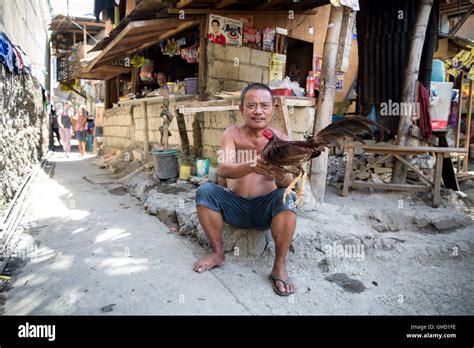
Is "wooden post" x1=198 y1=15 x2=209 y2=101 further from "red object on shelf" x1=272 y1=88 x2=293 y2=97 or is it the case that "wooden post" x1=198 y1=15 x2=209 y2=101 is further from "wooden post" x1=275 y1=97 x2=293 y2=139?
"wooden post" x1=275 y1=97 x2=293 y2=139

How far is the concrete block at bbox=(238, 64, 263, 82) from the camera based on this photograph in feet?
Result: 19.9

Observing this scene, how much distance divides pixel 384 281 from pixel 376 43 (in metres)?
3.73

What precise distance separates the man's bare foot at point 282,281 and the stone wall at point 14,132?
13.0 ft

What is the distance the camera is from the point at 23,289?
8.09ft

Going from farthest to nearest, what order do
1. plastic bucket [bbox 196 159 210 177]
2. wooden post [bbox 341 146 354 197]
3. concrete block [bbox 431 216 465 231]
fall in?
plastic bucket [bbox 196 159 210 177] → wooden post [bbox 341 146 354 197] → concrete block [bbox 431 216 465 231]

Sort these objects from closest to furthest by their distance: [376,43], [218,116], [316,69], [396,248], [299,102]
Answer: [396,248]
[299,102]
[376,43]
[218,116]
[316,69]

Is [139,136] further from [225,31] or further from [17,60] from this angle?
[225,31]

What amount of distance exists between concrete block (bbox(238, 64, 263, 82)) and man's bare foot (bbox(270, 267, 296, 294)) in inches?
175

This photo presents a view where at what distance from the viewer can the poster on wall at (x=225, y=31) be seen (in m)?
5.54

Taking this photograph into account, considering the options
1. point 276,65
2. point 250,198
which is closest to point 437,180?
point 250,198

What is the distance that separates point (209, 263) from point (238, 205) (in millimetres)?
584

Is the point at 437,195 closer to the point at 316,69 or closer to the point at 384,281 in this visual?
the point at 384,281

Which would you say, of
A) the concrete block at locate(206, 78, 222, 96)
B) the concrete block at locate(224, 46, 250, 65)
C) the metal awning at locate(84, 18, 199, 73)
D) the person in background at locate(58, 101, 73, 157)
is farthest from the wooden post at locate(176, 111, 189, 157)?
the person in background at locate(58, 101, 73, 157)
